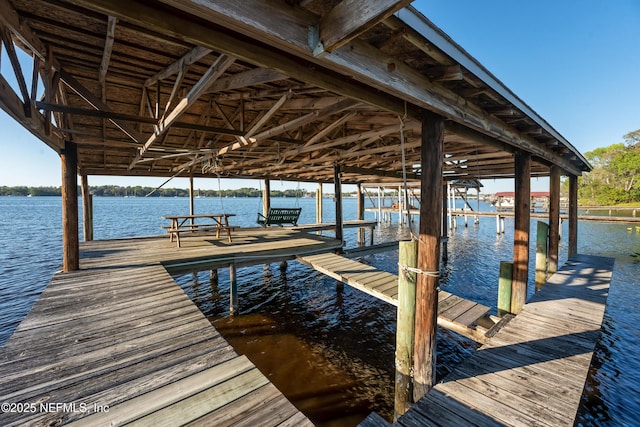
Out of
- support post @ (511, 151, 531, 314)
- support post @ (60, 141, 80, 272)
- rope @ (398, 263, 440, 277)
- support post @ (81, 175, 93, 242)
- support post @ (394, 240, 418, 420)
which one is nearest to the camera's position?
rope @ (398, 263, 440, 277)

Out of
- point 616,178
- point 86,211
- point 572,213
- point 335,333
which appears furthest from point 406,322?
point 616,178

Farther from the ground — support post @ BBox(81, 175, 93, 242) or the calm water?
support post @ BBox(81, 175, 93, 242)

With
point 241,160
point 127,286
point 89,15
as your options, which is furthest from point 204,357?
point 241,160

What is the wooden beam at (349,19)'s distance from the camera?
145 centimetres

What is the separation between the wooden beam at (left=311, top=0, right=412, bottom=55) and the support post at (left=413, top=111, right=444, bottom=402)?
2.16 metres

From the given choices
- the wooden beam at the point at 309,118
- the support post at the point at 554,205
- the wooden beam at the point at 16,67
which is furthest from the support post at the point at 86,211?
the support post at the point at 554,205

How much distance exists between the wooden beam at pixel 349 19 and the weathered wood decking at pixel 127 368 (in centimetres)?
287

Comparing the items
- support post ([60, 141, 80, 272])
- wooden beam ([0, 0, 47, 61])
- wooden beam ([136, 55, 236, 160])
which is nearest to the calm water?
support post ([60, 141, 80, 272])

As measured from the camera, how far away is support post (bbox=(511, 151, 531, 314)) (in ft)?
17.9

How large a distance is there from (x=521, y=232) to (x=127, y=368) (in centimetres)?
729

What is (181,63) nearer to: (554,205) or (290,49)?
(290,49)

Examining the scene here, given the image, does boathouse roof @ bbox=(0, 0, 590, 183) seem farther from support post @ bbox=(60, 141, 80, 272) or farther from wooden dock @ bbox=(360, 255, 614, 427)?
wooden dock @ bbox=(360, 255, 614, 427)

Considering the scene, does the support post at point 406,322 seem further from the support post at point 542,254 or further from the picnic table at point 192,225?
the support post at point 542,254

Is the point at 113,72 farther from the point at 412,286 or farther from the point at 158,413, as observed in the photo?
the point at 412,286
